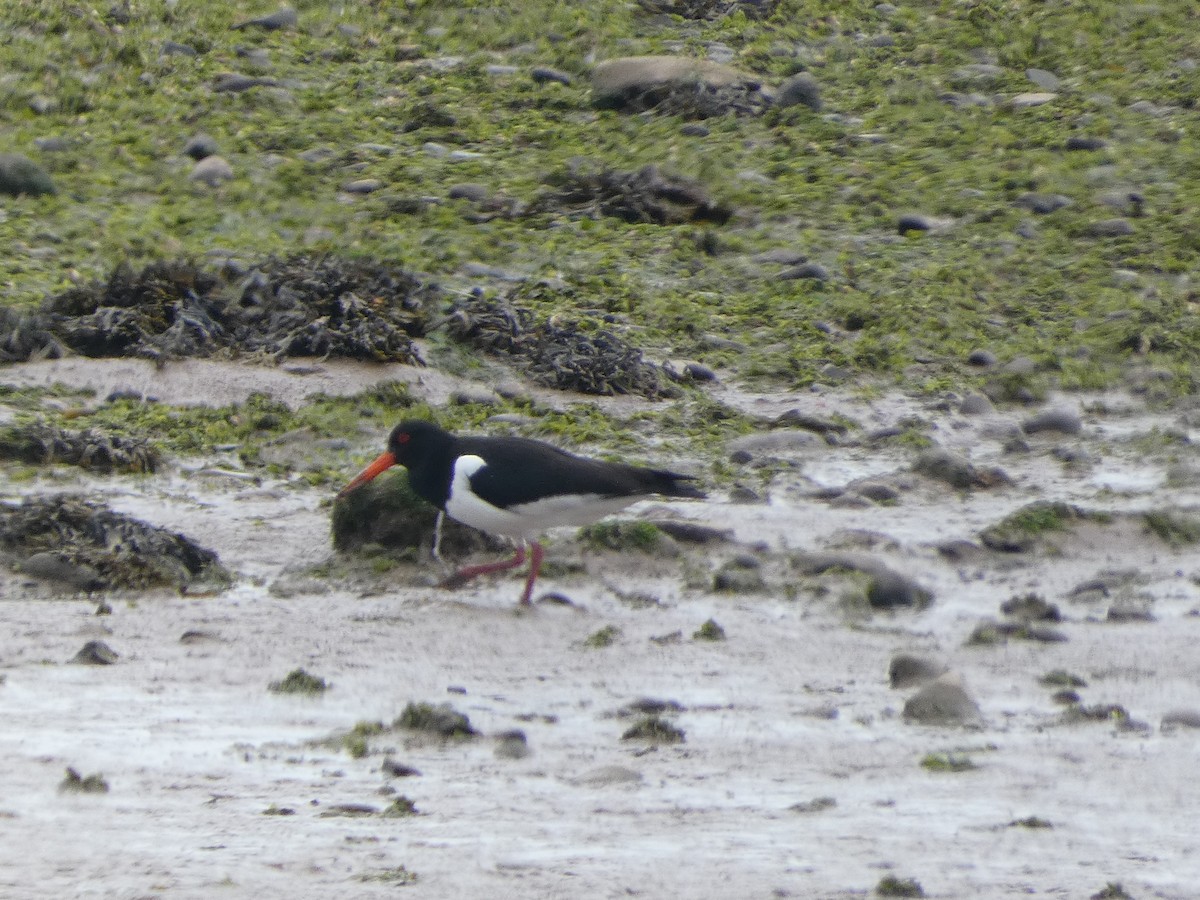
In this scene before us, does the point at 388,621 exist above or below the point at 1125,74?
below

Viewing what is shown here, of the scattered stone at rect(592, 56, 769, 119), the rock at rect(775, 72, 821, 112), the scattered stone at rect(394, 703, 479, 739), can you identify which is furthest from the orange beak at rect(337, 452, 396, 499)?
the rock at rect(775, 72, 821, 112)

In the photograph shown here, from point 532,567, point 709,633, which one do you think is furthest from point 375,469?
point 709,633

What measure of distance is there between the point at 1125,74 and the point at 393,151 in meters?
4.49

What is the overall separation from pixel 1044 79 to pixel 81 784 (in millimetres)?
9290

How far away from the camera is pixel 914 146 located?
11.0m

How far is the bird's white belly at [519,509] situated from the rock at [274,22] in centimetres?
699

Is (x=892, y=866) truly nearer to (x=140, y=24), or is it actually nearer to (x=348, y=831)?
(x=348, y=831)

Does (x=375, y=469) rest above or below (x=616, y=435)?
above

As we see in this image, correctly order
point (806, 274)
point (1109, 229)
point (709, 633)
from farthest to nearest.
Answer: point (1109, 229) → point (806, 274) → point (709, 633)

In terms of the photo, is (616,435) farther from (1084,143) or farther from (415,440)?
(1084,143)

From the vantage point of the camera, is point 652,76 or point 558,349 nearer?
point 558,349

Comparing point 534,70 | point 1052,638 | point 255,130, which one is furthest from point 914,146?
point 1052,638

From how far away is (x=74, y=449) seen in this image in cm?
678

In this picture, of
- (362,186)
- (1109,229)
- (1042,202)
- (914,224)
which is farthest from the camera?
(362,186)
